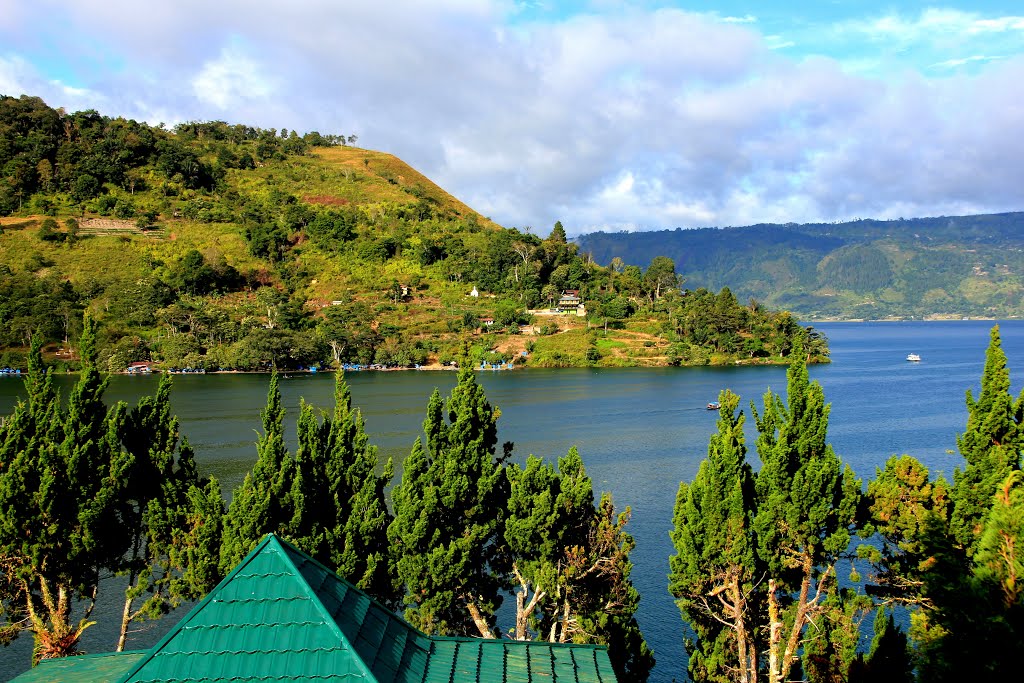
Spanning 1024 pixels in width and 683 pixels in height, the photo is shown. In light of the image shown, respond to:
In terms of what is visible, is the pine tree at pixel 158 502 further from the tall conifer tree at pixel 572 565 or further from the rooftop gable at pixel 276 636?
the rooftop gable at pixel 276 636

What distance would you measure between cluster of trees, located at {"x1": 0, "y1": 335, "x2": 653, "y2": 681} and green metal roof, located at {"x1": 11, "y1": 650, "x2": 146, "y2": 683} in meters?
6.24

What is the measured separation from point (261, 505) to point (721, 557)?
987cm

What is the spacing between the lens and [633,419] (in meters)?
57.2

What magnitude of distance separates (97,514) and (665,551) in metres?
18.7

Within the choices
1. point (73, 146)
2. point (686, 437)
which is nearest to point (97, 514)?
point (686, 437)

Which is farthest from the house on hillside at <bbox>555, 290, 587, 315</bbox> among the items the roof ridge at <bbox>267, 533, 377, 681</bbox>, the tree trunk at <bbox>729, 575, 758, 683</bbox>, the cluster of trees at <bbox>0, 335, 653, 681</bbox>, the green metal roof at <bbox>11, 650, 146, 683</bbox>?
the roof ridge at <bbox>267, 533, 377, 681</bbox>

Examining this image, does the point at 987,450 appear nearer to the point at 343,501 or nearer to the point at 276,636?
the point at 343,501

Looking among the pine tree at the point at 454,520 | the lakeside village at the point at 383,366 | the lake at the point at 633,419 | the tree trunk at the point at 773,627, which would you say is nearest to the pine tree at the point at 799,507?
the tree trunk at the point at 773,627

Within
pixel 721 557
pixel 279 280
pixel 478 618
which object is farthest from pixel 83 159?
pixel 721 557

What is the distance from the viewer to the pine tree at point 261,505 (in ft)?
51.8

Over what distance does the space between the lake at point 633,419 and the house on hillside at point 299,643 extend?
15.1m

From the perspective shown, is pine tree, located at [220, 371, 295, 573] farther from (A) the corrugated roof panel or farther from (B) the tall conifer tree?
(A) the corrugated roof panel

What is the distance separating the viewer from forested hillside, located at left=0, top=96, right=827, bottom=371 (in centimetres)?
9000

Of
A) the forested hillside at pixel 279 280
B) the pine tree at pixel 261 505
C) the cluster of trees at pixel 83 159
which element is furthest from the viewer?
the cluster of trees at pixel 83 159
